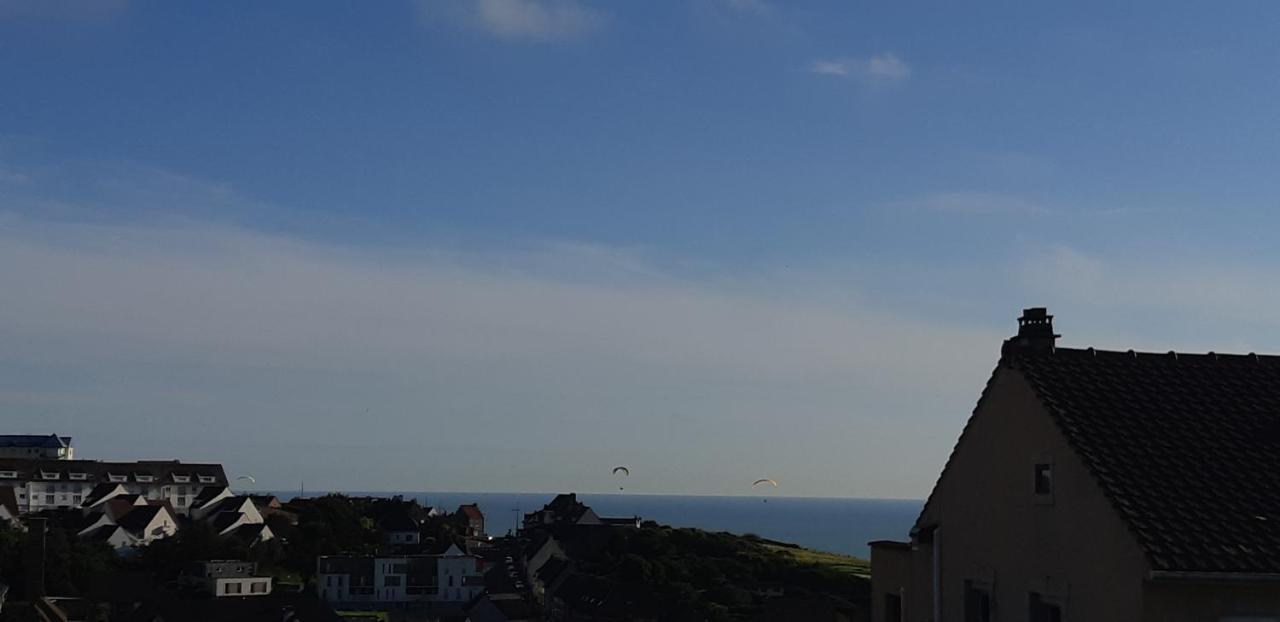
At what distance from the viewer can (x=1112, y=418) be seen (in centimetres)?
1429

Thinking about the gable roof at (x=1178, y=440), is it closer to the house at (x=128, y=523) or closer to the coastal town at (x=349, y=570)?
the coastal town at (x=349, y=570)

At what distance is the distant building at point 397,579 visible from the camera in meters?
91.5

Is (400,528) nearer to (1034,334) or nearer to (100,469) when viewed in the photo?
(100,469)

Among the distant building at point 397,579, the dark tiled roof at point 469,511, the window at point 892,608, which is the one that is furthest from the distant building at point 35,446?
the window at point 892,608

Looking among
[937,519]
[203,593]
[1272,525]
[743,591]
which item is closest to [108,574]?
[203,593]

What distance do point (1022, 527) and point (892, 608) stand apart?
462 centimetres

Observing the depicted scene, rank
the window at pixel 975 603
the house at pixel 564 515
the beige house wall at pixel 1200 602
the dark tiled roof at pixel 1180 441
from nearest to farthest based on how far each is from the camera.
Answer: the beige house wall at pixel 1200 602, the dark tiled roof at pixel 1180 441, the window at pixel 975 603, the house at pixel 564 515

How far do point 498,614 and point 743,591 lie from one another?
1641 centimetres

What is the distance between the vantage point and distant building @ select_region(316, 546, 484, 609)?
9150 cm

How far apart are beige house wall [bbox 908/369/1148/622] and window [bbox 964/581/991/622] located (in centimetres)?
12

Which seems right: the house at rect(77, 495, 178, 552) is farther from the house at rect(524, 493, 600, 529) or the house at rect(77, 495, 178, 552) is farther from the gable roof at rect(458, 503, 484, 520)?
the gable roof at rect(458, 503, 484, 520)

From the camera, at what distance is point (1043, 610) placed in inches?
569

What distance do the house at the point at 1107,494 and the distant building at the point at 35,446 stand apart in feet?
572

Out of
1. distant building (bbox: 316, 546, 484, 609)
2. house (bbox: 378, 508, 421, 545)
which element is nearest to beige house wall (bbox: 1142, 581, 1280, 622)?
distant building (bbox: 316, 546, 484, 609)
